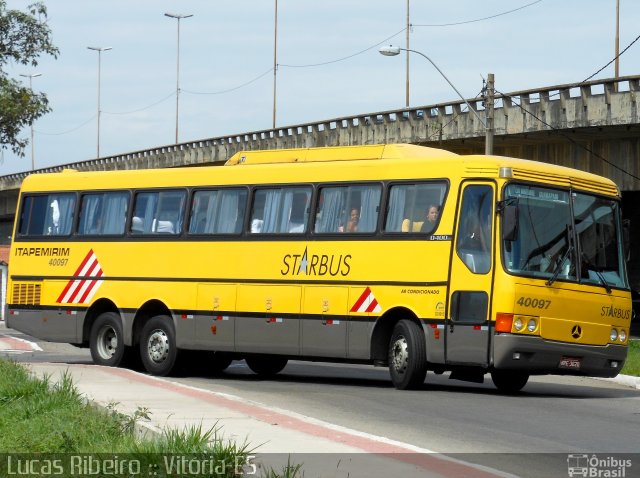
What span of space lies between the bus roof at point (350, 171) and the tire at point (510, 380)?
9.41 ft

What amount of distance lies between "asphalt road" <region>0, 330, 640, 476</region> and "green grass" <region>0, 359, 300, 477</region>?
246 cm

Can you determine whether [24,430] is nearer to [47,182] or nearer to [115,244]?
[115,244]

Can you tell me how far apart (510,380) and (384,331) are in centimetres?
201

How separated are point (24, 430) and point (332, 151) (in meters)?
10.3

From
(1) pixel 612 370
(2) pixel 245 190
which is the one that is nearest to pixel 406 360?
(1) pixel 612 370

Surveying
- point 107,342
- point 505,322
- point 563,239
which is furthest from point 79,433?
point 107,342

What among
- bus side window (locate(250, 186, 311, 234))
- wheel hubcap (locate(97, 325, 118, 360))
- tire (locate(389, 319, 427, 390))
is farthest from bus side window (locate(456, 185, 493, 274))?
wheel hubcap (locate(97, 325, 118, 360))

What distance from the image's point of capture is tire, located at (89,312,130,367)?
23.5m

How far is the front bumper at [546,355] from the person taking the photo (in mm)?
18141

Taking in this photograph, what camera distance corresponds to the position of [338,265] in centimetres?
2053

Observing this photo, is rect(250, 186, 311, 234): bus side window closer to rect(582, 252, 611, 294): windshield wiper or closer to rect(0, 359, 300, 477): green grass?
rect(582, 252, 611, 294): windshield wiper

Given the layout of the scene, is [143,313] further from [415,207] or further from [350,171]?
[415,207]

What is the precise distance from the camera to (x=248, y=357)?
22.4 m

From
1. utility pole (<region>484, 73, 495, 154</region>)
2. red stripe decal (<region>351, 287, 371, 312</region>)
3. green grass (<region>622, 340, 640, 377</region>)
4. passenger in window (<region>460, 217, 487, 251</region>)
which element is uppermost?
utility pole (<region>484, 73, 495, 154</region>)
